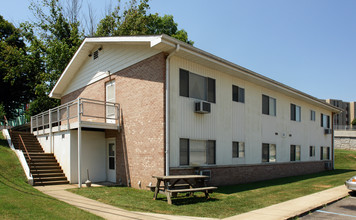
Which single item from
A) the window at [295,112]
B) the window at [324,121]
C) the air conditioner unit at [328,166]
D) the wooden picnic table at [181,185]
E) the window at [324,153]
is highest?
the window at [295,112]

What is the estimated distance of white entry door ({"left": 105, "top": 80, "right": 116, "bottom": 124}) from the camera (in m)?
15.2

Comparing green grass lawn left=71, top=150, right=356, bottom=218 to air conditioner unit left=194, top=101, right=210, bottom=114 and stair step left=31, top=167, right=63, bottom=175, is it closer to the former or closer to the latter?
air conditioner unit left=194, top=101, right=210, bottom=114

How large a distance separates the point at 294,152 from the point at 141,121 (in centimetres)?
1271

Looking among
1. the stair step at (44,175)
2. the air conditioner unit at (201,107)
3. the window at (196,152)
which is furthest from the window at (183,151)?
the stair step at (44,175)

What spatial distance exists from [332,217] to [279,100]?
12.1 metres

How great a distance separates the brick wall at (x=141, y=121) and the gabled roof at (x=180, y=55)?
33.9 inches

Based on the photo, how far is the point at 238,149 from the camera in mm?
15852

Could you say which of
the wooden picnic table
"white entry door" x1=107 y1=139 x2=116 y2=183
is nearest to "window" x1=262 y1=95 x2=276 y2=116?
the wooden picnic table

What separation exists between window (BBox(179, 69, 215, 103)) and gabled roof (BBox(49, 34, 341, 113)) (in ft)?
2.17

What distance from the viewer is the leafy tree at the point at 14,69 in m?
25.4

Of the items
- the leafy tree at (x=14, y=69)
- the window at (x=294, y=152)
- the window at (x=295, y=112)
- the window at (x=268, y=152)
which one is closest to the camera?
the window at (x=268, y=152)

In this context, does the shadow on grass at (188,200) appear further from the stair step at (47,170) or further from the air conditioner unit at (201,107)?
the stair step at (47,170)

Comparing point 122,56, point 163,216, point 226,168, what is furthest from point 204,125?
point 163,216

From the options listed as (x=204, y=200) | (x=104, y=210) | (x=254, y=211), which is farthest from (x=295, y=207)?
(x=104, y=210)
